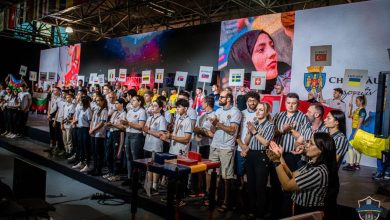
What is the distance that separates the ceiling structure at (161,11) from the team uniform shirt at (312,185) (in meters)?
9.39

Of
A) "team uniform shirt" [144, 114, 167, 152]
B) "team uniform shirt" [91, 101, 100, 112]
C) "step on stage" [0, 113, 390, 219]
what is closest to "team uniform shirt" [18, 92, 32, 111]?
"step on stage" [0, 113, 390, 219]

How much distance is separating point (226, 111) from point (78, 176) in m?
3.42

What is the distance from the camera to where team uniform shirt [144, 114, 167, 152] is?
4.91 m

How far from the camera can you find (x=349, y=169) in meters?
6.09

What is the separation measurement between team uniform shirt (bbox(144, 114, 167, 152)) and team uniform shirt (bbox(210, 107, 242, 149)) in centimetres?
89

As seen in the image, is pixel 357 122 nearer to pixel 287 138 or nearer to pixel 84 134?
pixel 287 138

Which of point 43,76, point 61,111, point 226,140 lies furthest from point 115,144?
point 43,76

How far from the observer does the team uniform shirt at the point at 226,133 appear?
4410 millimetres

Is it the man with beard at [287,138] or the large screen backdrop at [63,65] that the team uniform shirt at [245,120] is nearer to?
the man with beard at [287,138]

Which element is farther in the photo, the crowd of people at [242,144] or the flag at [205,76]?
the flag at [205,76]

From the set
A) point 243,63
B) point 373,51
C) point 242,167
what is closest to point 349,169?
point 373,51

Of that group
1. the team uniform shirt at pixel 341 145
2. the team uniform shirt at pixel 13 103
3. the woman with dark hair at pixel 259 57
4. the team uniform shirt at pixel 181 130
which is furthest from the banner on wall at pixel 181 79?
the team uniform shirt at pixel 341 145

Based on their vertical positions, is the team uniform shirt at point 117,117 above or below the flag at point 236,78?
below

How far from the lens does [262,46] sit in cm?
820
